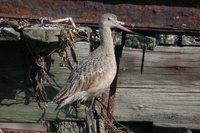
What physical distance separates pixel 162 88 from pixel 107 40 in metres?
0.91

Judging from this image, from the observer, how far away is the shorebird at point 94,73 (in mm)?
9445

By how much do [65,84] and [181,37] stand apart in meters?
1.51

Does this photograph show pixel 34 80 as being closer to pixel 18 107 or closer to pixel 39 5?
pixel 18 107

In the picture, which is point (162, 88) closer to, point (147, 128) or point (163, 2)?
point (147, 128)

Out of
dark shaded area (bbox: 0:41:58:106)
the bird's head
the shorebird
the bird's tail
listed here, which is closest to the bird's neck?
the shorebird

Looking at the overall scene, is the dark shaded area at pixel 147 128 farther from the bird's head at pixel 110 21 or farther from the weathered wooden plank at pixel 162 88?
the bird's head at pixel 110 21

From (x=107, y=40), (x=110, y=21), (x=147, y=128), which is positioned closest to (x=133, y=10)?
(x=110, y=21)

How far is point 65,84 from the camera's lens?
972 centimetres

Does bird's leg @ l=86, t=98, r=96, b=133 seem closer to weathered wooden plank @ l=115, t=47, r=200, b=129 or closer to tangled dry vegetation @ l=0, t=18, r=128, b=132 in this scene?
tangled dry vegetation @ l=0, t=18, r=128, b=132

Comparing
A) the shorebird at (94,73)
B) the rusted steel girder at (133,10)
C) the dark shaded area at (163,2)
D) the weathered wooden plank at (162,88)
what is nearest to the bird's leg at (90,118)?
the shorebird at (94,73)

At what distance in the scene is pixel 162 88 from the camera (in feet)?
32.6

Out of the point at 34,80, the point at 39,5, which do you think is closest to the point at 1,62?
the point at 34,80

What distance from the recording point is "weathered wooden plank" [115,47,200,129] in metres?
9.70

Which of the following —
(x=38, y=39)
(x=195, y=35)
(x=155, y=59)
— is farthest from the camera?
(x=155, y=59)
